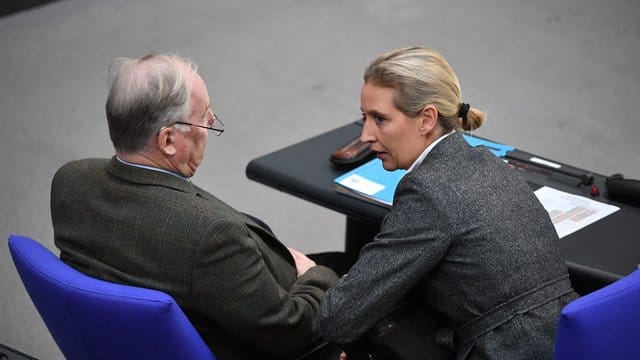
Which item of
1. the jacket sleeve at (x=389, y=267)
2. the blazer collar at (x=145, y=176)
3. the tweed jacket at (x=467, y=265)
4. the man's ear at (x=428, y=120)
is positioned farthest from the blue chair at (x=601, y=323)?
the blazer collar at (x=145, y=176)

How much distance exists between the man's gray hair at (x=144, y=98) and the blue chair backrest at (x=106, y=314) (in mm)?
309

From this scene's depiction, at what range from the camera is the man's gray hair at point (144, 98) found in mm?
2029

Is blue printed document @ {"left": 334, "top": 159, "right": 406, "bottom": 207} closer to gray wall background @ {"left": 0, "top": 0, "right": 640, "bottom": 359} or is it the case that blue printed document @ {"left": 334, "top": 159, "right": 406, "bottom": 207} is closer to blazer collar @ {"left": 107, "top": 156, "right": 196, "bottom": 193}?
blazer collar @ {"left": 107, "top": 156, "right": 196, "bottom": 193}

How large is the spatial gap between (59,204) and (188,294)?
39 centimetres

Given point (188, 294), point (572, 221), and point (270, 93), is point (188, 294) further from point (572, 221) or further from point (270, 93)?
point (270, 93)

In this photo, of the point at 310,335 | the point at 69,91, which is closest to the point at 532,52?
the point at 69,91

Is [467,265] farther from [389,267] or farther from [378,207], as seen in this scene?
[378,207]

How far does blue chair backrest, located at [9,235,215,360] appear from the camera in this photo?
185 cm

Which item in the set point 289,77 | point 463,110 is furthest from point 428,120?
point 289,77

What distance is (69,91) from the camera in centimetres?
506

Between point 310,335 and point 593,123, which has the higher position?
point 310,335

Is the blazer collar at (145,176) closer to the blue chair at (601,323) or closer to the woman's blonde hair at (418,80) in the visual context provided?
the woman's blonde hair at (418,80)

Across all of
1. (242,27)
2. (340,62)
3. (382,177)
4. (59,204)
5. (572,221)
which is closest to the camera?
(59,204)

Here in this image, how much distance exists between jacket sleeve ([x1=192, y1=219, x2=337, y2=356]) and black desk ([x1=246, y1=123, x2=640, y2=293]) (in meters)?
0.52
